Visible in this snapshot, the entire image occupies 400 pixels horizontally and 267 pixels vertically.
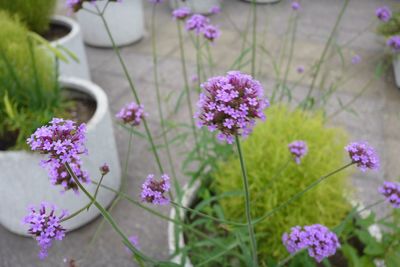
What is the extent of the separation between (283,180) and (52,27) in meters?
1.98

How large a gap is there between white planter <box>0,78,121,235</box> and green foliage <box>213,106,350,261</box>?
19.9 inches

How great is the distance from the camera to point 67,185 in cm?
80

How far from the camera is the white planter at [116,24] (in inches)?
117

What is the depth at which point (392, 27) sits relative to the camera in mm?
2584

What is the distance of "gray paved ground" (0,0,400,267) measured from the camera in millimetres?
1599

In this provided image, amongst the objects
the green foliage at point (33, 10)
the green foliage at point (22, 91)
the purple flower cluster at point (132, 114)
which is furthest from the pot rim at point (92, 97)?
the green foliage at point (33, 10)

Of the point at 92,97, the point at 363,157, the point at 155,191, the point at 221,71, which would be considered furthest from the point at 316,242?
the point at 221,71

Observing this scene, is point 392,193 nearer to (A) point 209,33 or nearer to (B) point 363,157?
(B) point 363,157

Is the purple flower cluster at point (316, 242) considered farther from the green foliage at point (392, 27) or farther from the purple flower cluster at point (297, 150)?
the green foliage at point (392, 27)

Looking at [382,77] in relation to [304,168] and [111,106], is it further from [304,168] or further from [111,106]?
[111,106]

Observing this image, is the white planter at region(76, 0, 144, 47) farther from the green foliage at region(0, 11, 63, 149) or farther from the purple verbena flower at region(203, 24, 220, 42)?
the purple verbena flower at region(203, 24, 220, 42)

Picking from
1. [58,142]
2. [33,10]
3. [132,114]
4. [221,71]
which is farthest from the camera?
[221,71]

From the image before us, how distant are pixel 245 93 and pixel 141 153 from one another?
1504mm

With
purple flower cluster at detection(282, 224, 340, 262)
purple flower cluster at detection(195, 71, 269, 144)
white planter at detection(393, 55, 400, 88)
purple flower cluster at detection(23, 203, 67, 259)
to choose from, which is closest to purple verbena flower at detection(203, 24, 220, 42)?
purple flower cluster at detection(195, 71, 269, 144)
